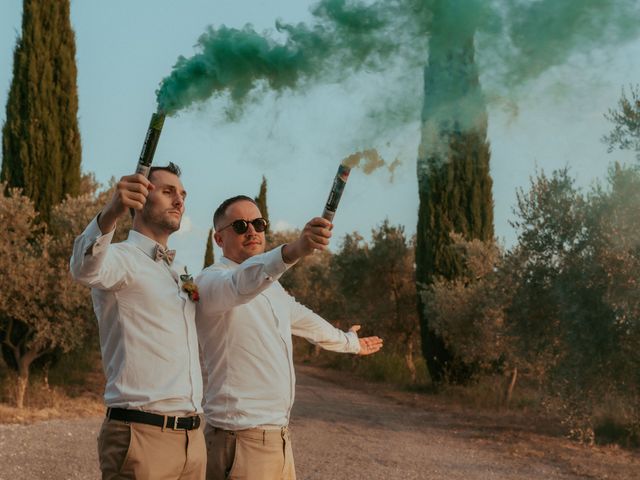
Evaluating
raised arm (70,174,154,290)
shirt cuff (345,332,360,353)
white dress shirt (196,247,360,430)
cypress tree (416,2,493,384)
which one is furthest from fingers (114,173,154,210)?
cypress tree (416,2,493,384)

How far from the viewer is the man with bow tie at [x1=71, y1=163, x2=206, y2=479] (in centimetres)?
354

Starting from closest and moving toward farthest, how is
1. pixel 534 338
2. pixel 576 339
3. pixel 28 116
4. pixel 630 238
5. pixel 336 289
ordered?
pixel 630 238 → pixel 576 339 → pixel 534 338 → pixel 28 116 → pixel 336 289

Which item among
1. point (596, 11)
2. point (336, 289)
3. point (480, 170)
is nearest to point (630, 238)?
point (596, 11)

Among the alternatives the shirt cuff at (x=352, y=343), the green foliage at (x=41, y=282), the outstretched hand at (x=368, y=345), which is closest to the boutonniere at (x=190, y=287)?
the shirt cuff at (x=352, y=343)

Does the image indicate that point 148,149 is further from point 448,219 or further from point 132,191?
point 448,219

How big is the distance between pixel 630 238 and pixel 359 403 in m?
10.2

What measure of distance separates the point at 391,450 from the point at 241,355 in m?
9.35

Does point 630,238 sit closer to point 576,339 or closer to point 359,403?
point 576,339

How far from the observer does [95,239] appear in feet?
11.0

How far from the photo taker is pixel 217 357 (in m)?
4.34

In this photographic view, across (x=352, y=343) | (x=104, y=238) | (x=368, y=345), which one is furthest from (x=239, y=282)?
(x=368, y=345)

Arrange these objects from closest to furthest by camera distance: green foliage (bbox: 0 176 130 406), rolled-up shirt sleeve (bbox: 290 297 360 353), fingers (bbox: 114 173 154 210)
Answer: fingers (bbox: 114 173 154 210)
rolled-up shirt sleeve (bbox: 290 297 360 353)
green foliage (bbox: 0 176 130 406)

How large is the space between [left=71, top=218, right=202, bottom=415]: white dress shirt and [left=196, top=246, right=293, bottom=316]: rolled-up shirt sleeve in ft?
0.88

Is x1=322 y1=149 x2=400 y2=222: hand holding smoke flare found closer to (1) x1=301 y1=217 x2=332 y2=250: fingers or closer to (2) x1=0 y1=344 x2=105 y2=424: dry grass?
(1) x1=301 y1=217 x2=332 y2=250: fingers
